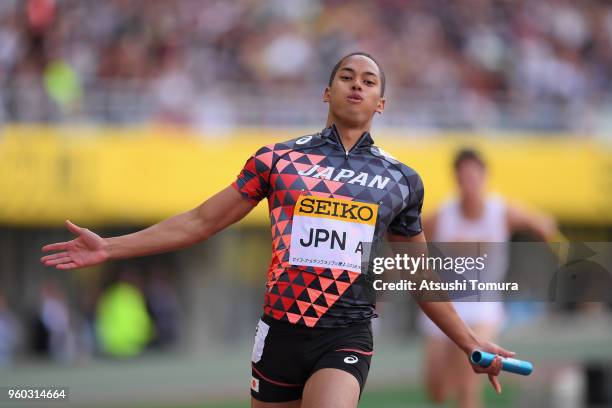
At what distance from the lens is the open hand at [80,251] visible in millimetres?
5458

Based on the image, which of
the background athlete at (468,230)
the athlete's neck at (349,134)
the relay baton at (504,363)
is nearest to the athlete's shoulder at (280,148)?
the athlete's neck at (349,134)

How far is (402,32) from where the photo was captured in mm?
22281

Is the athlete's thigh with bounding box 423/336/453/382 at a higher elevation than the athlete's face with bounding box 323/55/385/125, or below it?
below

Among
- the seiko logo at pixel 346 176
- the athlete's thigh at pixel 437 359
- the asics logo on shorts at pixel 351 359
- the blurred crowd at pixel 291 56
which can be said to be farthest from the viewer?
the blurred crowd at pixel 291 56

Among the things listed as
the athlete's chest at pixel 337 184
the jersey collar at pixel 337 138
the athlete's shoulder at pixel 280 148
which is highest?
the jersey collar at pixel 337 138

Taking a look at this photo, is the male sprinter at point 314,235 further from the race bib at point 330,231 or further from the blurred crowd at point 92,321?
Result: the blurred crowd at point 92,321

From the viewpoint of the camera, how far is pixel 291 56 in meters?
20.0

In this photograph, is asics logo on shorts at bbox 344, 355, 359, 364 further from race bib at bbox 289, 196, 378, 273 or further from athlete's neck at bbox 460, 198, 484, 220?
athlete's neck at bbox 460, 198, 484, 220

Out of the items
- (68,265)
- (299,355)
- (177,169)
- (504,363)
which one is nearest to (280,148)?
(299,355)

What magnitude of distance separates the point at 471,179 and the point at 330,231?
435 cm

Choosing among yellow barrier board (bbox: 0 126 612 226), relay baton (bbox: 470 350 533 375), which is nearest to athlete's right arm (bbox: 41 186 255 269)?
relay baton (bbox: 470 350 533 375)

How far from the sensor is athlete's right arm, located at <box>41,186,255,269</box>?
5.48 m

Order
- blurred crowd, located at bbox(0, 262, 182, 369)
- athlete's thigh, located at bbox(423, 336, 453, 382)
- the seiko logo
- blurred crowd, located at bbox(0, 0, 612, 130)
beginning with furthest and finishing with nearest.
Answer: blurred crowd, located at bbox(0, 262, 182, 369) < blurred crowd, located at bbox(0, 0, 612, 130) < athlete's thigh, located at bbox(423, 336, 453, 382) < the seiko logo

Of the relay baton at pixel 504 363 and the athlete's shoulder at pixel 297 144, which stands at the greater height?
A: the athlete's shoulder at pixel 297 144
